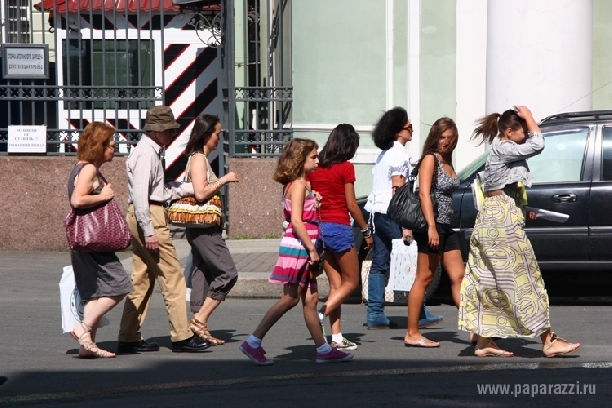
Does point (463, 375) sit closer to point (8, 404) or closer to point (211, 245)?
point (211, 245)

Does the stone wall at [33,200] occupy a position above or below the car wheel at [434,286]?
above

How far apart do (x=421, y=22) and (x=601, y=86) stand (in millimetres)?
2413

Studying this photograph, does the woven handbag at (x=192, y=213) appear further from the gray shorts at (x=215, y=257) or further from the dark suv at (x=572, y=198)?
the dark suv at (x=572, y=198)

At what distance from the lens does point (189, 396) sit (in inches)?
267

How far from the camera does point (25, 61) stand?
551 inches

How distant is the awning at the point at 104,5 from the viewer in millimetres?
14109

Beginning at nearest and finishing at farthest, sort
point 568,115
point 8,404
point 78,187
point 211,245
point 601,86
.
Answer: point 8,404 → point 78,187 → point 211,245 → point 568,115 → point 601,86

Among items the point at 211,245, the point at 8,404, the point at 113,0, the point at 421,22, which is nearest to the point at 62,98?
the point at 113,0

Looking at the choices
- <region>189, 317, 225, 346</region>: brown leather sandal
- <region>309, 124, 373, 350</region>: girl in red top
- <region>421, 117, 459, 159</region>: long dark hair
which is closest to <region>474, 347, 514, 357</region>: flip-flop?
<region>309, 124, 373, 350</region>: girl in red top

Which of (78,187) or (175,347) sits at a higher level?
(78,187)

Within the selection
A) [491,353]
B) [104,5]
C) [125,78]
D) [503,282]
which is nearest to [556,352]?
[491,353]

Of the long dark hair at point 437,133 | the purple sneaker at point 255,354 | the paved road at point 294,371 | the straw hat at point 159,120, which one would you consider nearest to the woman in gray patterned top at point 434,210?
the long dark hair at point 437,133

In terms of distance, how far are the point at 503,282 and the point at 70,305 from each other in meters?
2.95

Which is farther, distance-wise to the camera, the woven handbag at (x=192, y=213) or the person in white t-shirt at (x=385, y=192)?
the person in white t-shirt at (x=385, y=192)
